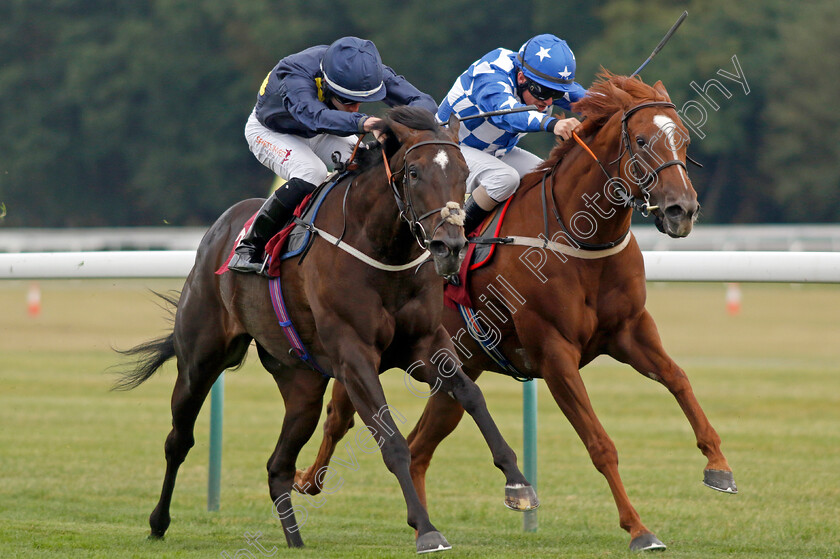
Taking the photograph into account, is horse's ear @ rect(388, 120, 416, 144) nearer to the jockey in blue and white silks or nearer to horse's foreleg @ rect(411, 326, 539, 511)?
horse's foreleg @ rect(411, 326, 539, 511)

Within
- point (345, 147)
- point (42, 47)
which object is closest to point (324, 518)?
point (345, 147)

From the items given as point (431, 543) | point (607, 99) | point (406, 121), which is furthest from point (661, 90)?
point (431, 543)

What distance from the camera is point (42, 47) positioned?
145ft

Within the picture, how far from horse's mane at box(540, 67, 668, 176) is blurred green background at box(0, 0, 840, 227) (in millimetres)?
30502

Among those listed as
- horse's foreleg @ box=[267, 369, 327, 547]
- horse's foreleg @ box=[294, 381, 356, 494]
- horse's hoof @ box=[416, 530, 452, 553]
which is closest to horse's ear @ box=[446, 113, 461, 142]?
horse's hoof @ box=[416, 530, 452, 553]

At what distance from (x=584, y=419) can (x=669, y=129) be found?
1207 millimetres

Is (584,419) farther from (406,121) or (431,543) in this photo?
(406,121)

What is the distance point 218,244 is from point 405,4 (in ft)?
126

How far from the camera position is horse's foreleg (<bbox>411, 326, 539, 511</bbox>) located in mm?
4301

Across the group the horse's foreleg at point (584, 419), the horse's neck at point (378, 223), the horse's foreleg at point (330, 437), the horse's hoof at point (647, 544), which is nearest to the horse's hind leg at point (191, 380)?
the horse's foreleg at point (330, 437)

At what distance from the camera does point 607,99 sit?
5.27 m

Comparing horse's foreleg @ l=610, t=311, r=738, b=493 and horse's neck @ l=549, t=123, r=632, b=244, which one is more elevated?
horse's neck @ l=549, t=123, r=632, b=244

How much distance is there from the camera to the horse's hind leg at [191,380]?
5750 mm

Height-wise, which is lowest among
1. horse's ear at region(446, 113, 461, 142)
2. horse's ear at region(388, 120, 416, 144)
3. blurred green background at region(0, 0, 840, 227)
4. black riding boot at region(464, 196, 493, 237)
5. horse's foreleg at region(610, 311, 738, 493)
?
blurred green background at region(0, 0, 840, 227)
